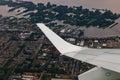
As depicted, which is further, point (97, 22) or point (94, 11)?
point (94, 11)

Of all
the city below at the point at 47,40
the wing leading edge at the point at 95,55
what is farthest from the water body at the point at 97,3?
the wing leading edge at the point at 95,55

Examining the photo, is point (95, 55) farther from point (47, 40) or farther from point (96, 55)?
point (47, 40)

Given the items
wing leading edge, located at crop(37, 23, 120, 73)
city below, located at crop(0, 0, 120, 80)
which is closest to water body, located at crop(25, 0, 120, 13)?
city below, located at crop(0, 0, 120, 80)

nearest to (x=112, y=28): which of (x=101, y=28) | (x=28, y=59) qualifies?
(x=101, y=28)

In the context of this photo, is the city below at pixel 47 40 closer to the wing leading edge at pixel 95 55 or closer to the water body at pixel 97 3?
the water body at pixel 97 3

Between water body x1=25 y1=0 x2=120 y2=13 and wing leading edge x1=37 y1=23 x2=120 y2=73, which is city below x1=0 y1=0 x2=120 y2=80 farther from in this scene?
wing leading edge x1=37 y1=23 x2=120 y2=73

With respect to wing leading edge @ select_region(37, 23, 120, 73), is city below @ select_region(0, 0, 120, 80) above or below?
below

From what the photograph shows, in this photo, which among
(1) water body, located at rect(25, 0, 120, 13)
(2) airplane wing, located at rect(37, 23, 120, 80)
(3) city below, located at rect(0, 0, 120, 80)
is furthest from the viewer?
(1) water body, located at rect(25, 0, 120, 13)

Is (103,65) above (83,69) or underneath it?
above

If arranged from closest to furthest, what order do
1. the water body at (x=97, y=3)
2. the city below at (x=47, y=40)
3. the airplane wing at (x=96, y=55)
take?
the airplane wing at (x=96, y=55) → the city below at (x=47, y=40) → the water body at (x=97, y=3)

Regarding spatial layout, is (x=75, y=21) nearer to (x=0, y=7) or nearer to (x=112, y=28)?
(x=112, y=28)

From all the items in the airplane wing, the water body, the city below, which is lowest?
the city below
